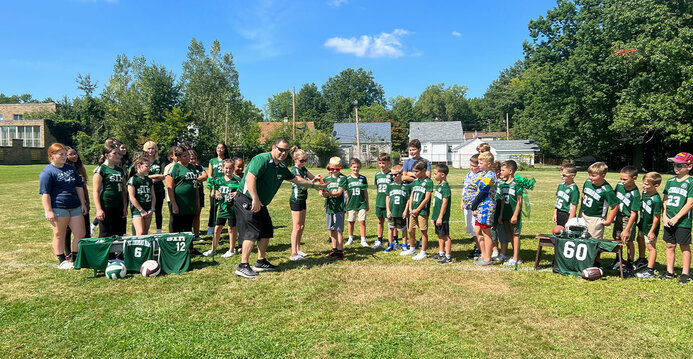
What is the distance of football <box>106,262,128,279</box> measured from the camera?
5.73 meters

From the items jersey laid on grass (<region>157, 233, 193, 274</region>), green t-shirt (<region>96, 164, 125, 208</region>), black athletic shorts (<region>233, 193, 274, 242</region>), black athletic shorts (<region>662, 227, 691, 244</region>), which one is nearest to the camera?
black athletic shorts (<region>662, 227, 691, 244</region>)

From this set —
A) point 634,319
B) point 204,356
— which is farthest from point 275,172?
point 634,319

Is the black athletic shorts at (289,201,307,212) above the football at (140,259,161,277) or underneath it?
above

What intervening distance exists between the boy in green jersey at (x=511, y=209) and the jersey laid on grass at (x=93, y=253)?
6454 mm

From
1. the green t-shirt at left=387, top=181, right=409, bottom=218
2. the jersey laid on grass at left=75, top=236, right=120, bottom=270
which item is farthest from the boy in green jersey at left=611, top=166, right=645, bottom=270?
the jersey laid on grass at left=75, top=236, right=120, bottom=270

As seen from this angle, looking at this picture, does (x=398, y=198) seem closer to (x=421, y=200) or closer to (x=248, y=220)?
(x=421, y=200)

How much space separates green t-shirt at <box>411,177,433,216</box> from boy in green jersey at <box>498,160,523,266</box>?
126cm

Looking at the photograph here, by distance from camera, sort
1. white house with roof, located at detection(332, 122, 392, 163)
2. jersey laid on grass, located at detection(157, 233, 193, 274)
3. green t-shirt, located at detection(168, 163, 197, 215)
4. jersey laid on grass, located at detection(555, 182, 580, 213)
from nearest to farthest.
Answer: jersey laid on grass, located at detection(157, 233, 193, 274) → jersey laid on grass, located at detection(555, 182, 580, 213) → green t-shirt, located at detection(168, 163, 197, 215) → white house with roof, located at detection(332, 122, 392, 163)

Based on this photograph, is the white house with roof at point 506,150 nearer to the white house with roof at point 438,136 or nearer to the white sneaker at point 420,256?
the white house with roof at point 438,136

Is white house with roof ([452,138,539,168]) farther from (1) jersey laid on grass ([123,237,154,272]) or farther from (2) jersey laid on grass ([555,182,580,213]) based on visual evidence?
(1) jersey laid on grass ([123,237,154,272])

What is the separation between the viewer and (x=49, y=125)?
192ft

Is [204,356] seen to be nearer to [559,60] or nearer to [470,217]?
[470,217]

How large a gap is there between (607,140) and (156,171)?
41632mm

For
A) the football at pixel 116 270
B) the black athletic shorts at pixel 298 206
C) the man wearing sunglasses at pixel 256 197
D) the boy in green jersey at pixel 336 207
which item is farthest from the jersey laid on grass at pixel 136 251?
the boy in green jersey at pixel 336 207
